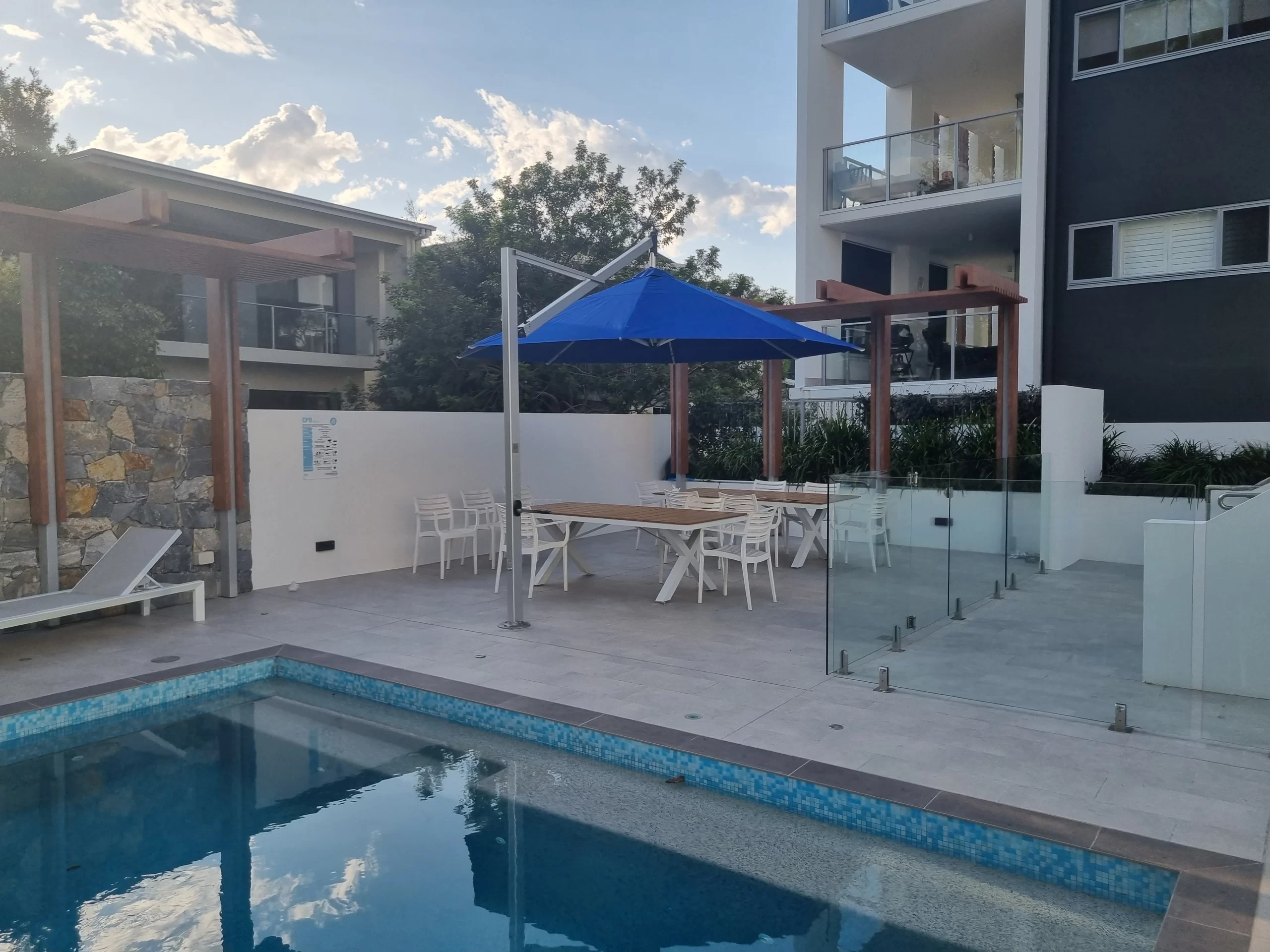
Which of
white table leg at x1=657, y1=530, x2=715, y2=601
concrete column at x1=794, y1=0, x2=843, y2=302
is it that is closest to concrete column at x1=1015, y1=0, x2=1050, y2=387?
concrete column at x1=794, y1=0, x2=843, y2=302

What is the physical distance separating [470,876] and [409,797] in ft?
2.86

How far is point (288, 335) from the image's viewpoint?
18.5 metres

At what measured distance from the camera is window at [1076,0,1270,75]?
1176 cm

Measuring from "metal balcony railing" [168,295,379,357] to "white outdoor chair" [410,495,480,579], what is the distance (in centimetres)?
892

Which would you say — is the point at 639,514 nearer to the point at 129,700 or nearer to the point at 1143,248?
the point at 129,700

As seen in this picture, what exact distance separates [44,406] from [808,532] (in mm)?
7265

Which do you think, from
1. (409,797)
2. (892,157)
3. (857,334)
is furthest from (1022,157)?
(409,797)

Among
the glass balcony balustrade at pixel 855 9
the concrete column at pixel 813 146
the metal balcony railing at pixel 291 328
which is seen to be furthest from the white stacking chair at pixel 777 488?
the metal balcony railing at pixel 291 328

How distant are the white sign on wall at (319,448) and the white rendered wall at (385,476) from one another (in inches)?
1.9

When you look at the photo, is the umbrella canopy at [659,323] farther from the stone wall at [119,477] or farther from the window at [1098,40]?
the window at [1098,40]

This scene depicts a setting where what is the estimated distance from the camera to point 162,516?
8289 mm

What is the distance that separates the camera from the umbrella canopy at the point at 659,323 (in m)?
7.69

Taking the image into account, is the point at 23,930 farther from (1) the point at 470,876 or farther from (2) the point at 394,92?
(2) the point at 394,92

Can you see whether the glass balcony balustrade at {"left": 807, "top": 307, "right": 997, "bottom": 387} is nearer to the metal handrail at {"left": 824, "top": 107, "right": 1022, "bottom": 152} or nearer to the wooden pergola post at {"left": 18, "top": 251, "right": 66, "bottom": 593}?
the metal handrail at {"left": 824, "top": 107, "right": 1022, "bottom": 152}
